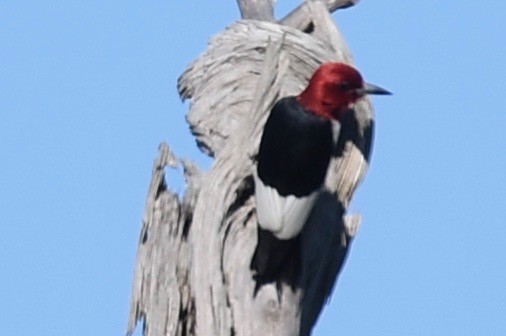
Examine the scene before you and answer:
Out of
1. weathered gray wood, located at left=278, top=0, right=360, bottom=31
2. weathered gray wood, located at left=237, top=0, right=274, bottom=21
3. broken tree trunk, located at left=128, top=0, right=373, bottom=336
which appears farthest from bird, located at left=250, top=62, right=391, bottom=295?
weathered gray wood, located at left=237, top=0, right=274, bottom=21

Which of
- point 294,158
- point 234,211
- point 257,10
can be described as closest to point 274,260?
point 234,211

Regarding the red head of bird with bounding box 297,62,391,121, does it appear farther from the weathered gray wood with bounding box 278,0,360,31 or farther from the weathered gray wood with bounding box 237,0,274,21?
the weathered gray wood with bounding box 237,0,274,21

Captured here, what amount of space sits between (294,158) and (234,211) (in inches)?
14.2

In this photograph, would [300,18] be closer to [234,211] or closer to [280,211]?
[234,211]

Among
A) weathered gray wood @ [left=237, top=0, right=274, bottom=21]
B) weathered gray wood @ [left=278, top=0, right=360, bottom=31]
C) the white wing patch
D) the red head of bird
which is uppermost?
weathered gray wood @ [left=237, top=0, right=274, bottom=21]

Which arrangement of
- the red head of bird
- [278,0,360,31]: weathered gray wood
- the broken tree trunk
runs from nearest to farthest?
1. the broken tree trunk
2. the red head of bird
3. [278,0,360,31]: weathered gray wood

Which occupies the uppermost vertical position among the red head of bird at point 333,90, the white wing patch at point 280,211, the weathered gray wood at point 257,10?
the weathered gray wood at point 257,10

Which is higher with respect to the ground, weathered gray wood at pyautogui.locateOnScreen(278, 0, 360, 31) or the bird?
weathered gray wood at pyautogui.locateOnScreen(278, 0, 360, 31)

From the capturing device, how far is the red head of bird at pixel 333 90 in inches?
324

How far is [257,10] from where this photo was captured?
9.24 metres

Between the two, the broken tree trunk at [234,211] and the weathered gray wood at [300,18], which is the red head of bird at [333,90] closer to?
the broken tree trunk at [234,211]

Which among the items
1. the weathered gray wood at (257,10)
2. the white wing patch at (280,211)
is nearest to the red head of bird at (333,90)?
the white wing patch at (280,211)

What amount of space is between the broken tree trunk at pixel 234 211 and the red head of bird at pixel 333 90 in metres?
0.21

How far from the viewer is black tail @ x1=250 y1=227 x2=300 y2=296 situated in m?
7.85
